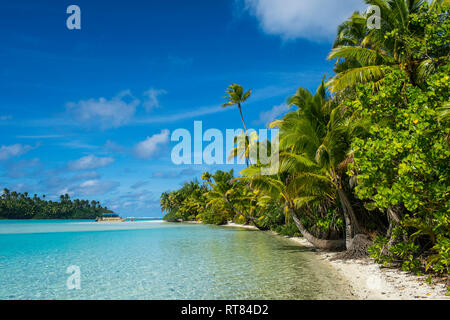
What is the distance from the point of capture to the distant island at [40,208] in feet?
271

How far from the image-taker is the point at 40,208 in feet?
290

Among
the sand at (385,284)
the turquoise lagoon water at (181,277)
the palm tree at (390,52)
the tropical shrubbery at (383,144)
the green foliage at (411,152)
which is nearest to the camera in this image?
the green foliage at (411,152)

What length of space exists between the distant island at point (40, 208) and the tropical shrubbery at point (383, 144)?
3629 inches

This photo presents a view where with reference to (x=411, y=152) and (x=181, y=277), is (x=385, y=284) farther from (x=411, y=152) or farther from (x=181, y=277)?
(x=181, y=277)

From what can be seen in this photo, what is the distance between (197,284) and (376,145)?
15.3ft

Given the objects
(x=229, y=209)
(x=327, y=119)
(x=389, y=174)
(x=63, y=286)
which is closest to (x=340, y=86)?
(x=327, y=119)

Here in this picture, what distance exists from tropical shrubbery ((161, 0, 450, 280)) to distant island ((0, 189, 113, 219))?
9219 centimetres

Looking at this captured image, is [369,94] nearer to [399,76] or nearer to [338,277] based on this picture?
[399,76]

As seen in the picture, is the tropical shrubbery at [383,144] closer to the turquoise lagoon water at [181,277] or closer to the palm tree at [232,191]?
the turquoise lagoon water at [181,277]

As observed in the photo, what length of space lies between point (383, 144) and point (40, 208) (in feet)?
334

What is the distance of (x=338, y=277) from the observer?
6961mm

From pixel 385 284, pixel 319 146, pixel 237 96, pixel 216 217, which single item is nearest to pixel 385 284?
pixel 385 284

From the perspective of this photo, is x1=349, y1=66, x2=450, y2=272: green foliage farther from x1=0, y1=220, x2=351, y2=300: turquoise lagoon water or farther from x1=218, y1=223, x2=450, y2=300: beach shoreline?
x1=0, y1=220, x2=351, y2=300: turquoise lagoon water

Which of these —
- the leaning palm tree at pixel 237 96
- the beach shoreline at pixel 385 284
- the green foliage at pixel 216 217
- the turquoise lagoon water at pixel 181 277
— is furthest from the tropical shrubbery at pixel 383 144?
the green foliage at pixel 216 217
